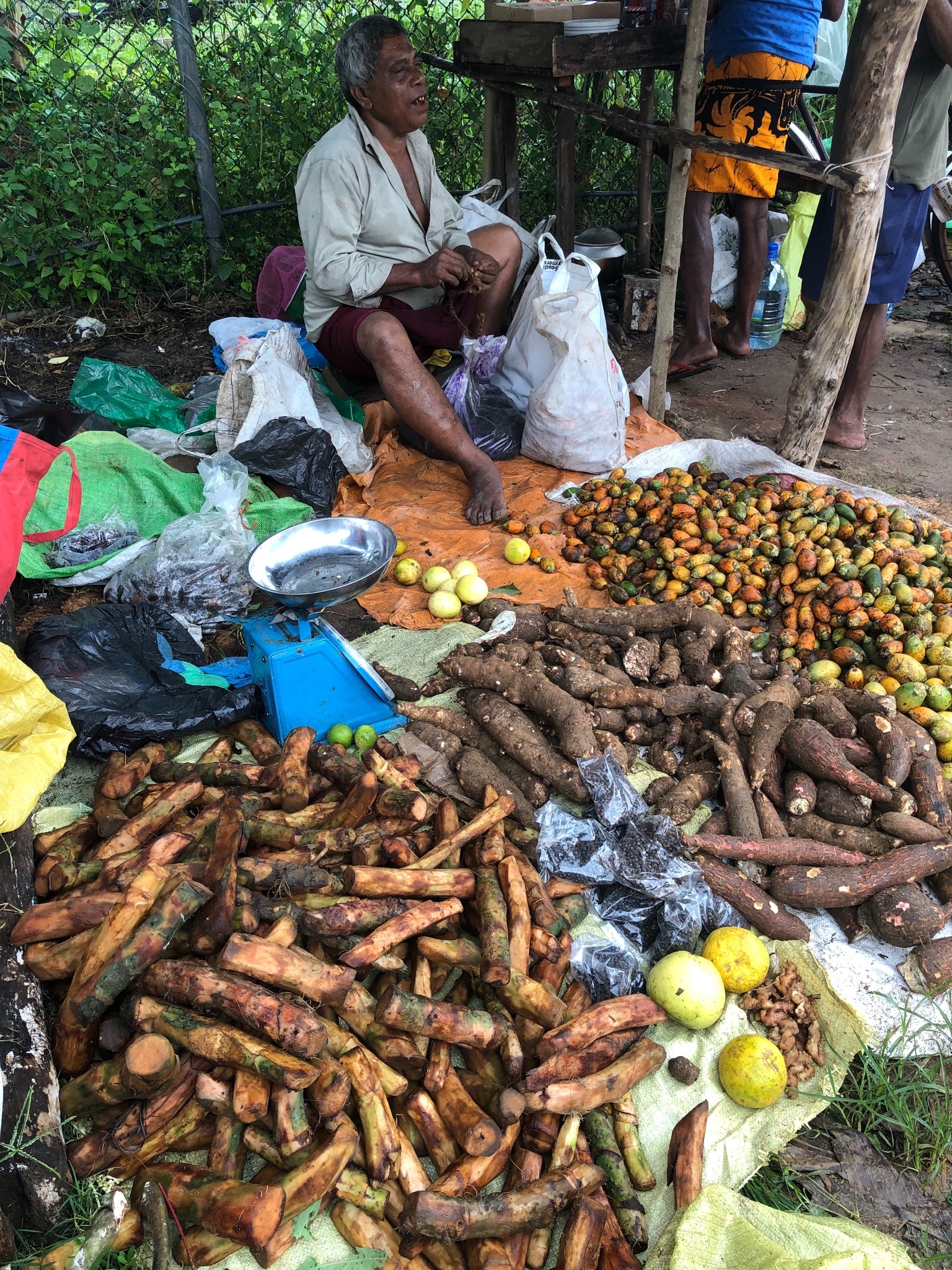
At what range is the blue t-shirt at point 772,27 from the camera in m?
4.70

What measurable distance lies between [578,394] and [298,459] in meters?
1.40

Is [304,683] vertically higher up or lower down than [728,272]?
lower down

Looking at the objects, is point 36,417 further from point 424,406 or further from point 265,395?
point 424,406

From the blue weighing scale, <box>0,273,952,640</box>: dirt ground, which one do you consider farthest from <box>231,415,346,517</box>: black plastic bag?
<box>0,273,952,640</box>: dirt ground

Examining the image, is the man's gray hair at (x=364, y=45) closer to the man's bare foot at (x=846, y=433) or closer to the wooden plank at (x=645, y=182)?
the wooden plank at (x=645, y=182)

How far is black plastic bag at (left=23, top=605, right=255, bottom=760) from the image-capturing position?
277 centimetres

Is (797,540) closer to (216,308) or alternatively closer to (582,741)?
(582,741)

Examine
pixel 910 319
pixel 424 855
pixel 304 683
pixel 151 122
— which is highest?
pixel 151 122

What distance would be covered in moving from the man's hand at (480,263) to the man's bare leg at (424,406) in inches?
21.0

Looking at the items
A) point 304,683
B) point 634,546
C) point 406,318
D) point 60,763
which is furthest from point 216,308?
point 60,763

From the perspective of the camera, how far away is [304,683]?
277 centimetres

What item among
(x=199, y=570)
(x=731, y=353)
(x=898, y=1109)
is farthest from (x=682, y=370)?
(x=898, y=1109)

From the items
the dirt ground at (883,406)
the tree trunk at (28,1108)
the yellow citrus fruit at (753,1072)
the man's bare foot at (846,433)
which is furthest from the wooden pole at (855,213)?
the tree trunk at (28,1108)

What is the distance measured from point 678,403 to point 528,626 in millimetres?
2658
